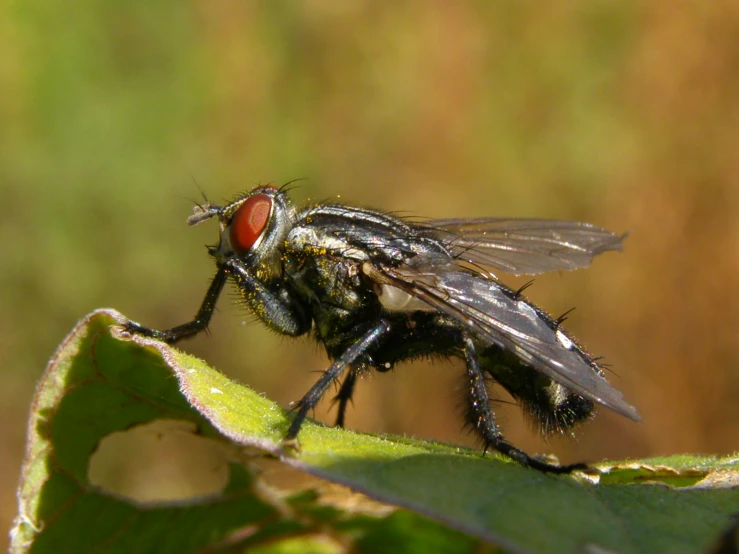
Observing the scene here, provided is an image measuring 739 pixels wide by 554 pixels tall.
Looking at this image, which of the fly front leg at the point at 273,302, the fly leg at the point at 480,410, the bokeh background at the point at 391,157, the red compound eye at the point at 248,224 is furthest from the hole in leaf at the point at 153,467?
the fly leg at the point at 480,410

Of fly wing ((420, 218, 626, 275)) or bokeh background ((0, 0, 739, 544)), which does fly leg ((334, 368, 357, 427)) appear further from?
bokeh background ((0, 0, 739, 544))

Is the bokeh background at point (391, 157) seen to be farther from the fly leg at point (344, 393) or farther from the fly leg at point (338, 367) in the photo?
the fly leg at point (338, 367)

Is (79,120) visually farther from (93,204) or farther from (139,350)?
(139,350)

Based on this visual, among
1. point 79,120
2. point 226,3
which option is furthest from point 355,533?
point 226,3

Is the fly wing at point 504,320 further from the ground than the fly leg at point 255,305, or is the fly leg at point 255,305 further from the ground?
the fly wing at point 504,320

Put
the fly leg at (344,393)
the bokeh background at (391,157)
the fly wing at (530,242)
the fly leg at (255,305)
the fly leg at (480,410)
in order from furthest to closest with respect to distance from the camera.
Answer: the bokeh background at (391,157) < the fly wing at (530,242) < the fly leg at (344,393) < the fly leg at (255,305) < the fly leg at (480,410)

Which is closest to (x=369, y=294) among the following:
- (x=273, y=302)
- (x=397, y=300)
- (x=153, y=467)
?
(x=397, y=300)
